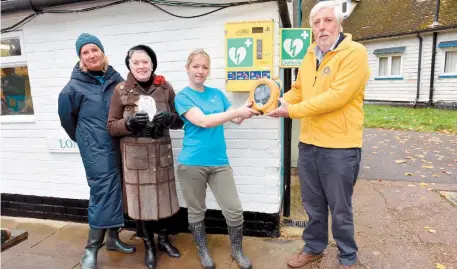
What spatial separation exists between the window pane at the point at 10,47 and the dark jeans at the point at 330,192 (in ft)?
10.7

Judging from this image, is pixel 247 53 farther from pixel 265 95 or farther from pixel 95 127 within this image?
pixel 95 127

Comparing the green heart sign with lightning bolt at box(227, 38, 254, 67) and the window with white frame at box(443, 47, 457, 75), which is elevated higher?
the window with white frame at box(443, 47, 457, 75)

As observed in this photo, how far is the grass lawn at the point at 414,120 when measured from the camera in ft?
33.1

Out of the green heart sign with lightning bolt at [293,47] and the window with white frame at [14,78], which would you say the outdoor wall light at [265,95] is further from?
the window with white frame at [14,78]

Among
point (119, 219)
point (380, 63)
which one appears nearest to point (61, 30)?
point (119, 219)

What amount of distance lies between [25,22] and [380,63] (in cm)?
1719

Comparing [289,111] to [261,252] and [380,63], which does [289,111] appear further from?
[380,63]

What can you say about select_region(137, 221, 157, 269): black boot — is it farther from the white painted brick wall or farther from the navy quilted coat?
the white painted brick wall

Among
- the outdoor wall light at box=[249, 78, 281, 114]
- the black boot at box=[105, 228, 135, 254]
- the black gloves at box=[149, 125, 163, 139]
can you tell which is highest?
the outdoor wall light at box=[249, 78, 281, 114]

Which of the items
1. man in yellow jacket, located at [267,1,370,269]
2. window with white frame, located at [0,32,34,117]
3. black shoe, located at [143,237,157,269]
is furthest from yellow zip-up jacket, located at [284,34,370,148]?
window with white frame, located at [0,32,34,117]

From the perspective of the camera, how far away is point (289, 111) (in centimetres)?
257

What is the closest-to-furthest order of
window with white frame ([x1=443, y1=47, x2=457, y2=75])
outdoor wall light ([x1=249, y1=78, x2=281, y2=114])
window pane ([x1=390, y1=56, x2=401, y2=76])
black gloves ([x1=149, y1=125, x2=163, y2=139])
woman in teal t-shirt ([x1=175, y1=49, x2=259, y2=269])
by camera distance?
outdoor wall light ([x1=249, y1=78, x2=281, y2=114])
woman in teal t-shirt ([x1=175, y1=49, x2=259, y2=269])
black gloves ([x1=149, y1=125, x2=163, y2=139])
window with white frame ([x1=443, y1=47, x2=457, y2=75])
window pane ([x1=390, y1=56, x2=401, y2=76])

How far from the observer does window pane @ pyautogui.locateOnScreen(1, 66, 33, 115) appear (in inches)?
153

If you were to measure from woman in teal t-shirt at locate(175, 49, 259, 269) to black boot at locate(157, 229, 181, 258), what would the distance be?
0.38m
